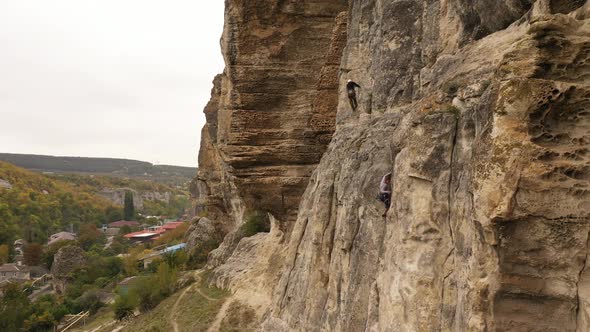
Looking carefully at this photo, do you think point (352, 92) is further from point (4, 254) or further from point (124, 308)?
point (4, 254)

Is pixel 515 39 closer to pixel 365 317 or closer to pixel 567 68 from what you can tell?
pixel 567 68

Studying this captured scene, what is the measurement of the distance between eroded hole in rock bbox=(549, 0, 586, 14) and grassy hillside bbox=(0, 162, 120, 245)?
79776 mm

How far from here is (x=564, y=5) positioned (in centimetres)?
584

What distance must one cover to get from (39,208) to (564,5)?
102m

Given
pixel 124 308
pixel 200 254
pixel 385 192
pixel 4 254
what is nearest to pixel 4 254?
pixel 4 254

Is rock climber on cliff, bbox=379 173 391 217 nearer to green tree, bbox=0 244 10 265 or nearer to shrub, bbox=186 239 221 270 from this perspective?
A: shrub, bbox=186 239 221 270

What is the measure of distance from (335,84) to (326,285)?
7.21 metres

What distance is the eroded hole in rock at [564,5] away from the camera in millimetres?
5776

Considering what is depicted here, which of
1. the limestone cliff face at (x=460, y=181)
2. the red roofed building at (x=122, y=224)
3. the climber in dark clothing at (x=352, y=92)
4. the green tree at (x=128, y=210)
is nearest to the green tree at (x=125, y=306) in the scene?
the limestone cliff face at (x=460, y=181)

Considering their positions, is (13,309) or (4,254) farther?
(4,254)

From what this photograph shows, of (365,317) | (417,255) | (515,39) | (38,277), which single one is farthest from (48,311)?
(515,39)

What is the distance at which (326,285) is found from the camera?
1090cm

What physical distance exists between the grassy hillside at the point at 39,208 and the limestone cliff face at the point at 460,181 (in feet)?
244

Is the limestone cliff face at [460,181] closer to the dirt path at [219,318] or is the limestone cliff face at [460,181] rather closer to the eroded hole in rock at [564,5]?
the eroded hole in rock at [564,5]
